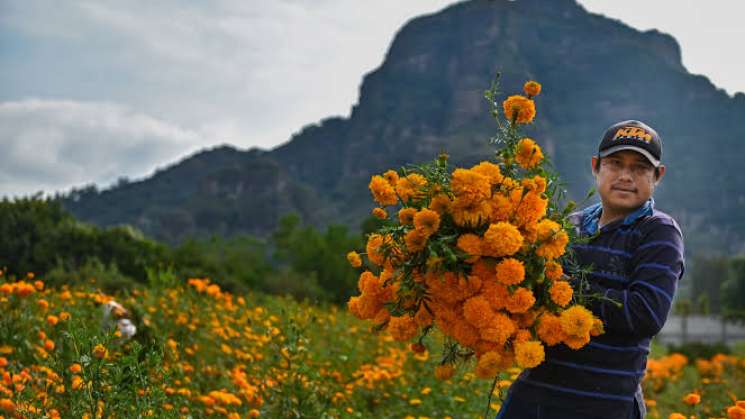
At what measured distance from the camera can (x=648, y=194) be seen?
217 centimetres

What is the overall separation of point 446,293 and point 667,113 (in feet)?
576

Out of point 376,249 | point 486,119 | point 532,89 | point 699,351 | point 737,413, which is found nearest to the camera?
point 376,249

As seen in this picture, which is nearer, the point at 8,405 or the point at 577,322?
the point at 577,322

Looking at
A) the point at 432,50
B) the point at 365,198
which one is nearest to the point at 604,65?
the point at 432,50

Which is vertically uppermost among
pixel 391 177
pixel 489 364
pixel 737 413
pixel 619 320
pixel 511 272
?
pixel 391 177

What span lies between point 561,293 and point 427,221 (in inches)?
15.4

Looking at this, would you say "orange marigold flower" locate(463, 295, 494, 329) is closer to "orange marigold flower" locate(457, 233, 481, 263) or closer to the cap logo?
"orange marigold flower" locate(457, 233, 481, 263)

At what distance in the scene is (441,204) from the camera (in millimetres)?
1804

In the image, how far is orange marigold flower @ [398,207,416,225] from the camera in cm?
185

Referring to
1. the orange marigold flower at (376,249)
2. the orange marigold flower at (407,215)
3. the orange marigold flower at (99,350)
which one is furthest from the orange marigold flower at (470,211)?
the orange marigold flower at (99,350)

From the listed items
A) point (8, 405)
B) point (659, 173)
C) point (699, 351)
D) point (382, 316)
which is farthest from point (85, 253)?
point (699, 351)

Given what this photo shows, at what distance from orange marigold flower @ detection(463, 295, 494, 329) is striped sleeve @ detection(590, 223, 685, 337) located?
1.29 feet

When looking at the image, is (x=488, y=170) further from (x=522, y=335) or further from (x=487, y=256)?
(x=522, y=335)

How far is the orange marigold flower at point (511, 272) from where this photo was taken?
170cm
